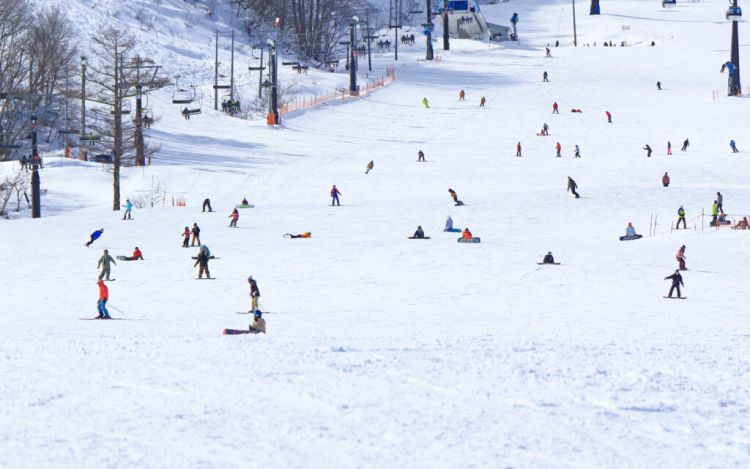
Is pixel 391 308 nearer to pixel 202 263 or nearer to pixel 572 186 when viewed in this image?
pixel 202 263

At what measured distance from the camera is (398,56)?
99625 mm

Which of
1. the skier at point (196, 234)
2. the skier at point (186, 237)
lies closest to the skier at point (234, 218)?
the skier at point (196, 234)

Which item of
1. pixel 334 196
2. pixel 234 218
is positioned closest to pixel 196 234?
pixel 234 218

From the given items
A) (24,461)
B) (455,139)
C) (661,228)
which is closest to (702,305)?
(661,228)

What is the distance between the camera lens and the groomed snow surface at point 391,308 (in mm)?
13094

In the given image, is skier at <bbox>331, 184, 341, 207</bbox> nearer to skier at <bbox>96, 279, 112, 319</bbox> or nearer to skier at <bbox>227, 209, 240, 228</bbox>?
skier at <bbox>227, 209, 240, 228</bbox>

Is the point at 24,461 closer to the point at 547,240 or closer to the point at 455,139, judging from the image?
the point at 547,240

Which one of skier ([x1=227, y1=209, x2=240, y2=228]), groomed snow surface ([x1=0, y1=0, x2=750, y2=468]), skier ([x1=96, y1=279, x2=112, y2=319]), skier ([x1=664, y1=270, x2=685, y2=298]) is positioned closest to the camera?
groomed snow surface ([x1=0, y1=0, x2=750, y2=468])

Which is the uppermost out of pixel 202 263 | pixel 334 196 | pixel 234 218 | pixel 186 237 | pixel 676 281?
pixel 334 196

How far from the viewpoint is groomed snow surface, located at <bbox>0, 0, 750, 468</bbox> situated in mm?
13094

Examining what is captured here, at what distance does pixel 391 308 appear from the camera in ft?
82.8

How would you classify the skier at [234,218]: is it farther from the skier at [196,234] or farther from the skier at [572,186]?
the skier at [572,186]

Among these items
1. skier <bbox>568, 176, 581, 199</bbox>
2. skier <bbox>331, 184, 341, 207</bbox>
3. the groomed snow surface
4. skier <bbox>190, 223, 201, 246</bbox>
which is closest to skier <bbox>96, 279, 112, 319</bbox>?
the groomed snow surface

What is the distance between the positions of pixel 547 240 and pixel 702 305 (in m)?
11.2
